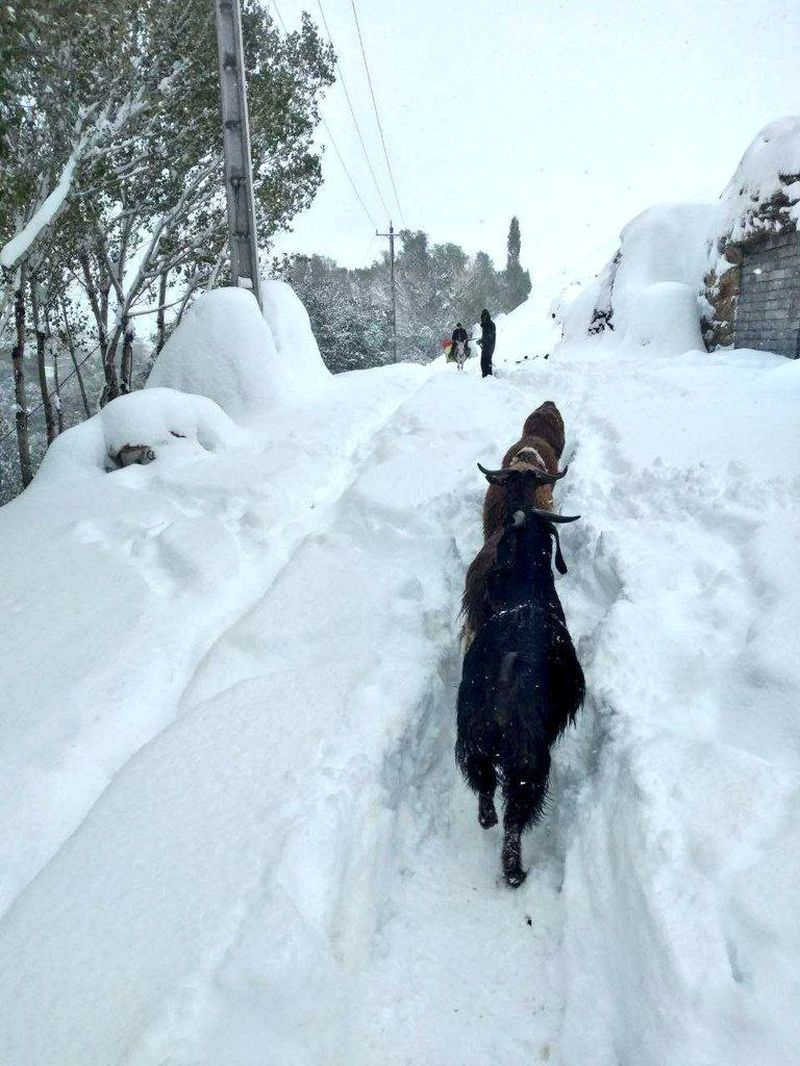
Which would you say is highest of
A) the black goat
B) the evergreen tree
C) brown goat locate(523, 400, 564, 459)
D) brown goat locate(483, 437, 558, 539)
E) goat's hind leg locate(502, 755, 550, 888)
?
the evergreen tree

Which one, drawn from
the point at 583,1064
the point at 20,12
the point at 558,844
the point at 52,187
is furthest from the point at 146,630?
the point at 52,187

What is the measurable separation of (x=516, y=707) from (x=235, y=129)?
11623mm

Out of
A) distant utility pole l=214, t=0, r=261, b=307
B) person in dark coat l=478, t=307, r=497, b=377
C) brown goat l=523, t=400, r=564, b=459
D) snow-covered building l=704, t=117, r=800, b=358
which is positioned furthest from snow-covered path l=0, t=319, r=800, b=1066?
snow-covered building l=704, t=117, r=800, b=358

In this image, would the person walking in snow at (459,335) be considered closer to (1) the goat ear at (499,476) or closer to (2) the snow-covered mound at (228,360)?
(2) the snow-covered mound at (228,360)

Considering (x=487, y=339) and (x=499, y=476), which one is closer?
(x=499, y=476)

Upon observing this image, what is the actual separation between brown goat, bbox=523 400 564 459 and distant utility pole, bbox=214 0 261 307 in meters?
7.27

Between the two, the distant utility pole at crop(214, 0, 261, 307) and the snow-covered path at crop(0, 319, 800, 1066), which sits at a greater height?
the distant utility pole at crop(214, 0, 261, 307)

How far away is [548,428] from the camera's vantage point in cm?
723

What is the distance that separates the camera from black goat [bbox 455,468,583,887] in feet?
9.87

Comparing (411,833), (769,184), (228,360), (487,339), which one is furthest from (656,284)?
(411,833)

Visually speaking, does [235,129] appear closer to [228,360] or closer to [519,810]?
[228,360]

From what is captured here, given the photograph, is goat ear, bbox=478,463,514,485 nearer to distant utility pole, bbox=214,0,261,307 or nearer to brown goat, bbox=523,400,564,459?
brown goat, bbox=523,400,564,459

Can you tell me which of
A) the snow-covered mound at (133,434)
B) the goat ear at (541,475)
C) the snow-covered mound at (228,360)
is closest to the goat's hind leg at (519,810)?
the goat ear at (541,475)

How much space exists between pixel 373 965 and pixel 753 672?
240 cm
